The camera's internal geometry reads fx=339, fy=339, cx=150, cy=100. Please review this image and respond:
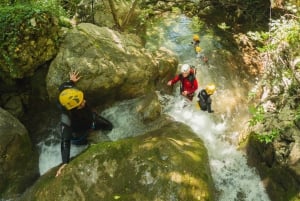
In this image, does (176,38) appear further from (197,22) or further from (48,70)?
(48,70)

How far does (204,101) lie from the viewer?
326 inches

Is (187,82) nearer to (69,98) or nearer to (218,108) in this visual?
(218,108)

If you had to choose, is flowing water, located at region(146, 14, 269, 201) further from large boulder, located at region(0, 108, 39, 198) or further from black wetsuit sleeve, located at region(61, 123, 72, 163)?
large boulder, located at region(0, 108, 39, 198)

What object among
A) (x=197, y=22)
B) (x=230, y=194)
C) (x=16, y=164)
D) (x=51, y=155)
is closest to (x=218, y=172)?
(x=230, y=194)

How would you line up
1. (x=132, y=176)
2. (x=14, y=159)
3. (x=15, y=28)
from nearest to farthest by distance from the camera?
(x=132, y=176), (x=14, y=159), (x=15, y=28)

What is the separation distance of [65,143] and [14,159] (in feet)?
3.89

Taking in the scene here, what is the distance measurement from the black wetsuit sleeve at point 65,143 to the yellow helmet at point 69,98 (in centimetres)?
40

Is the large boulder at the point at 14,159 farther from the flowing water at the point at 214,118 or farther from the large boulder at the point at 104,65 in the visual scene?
the large boulder at the point at 104,65

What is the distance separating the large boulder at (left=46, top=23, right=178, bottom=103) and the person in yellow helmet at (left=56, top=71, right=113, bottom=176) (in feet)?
1.10

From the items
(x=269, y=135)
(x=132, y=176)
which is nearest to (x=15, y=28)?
(x=132, y=176)

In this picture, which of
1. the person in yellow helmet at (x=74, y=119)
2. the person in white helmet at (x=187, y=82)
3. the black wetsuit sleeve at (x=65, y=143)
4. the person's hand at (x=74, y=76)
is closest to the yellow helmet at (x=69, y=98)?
the person in yellow helmet at (x=74, y=119)

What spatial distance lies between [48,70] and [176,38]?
5.09 metres

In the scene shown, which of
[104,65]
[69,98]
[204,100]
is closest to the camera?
[69,98]

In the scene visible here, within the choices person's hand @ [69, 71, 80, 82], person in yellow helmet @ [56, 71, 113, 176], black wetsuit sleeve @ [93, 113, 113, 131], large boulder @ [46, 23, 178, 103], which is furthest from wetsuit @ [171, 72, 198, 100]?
person's hand @ [69, 71, 80, 82]
